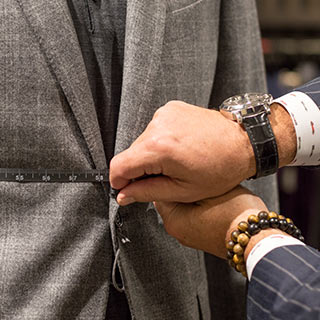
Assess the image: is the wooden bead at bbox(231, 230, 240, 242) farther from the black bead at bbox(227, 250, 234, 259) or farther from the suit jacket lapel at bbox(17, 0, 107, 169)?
the suit jacket lapel at bbox(17, 0, 107, 169)

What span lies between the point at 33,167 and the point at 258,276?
367 mm

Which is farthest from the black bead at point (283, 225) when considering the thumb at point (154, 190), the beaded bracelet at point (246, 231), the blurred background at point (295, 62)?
the blurred background at point (295, 62)

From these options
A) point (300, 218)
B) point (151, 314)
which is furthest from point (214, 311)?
point (300, 218)

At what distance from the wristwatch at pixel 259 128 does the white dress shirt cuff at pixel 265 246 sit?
0.10m

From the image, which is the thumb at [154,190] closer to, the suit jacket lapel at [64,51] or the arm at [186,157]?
the arm at [186,157]

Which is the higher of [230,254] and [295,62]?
[230,254]

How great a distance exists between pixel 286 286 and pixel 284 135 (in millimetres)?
230

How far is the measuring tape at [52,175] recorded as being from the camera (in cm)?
75

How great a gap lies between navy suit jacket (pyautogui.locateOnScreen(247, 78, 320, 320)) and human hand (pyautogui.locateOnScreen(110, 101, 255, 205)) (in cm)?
13

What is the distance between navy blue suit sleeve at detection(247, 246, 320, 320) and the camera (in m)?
0.58

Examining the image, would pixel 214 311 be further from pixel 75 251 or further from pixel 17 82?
pixel 17 82

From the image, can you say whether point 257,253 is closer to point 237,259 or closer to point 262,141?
point 237,259

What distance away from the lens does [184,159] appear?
0.66m

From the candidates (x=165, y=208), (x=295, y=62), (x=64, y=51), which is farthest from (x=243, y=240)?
(x=295, y=62)
